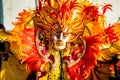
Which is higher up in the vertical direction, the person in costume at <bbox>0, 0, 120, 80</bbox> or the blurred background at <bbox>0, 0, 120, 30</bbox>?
the blurred background at <bbox>0, 0, 120, 30</bbox>

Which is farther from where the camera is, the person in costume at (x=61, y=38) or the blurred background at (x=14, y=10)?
the blurred background at (x=14, y=10)

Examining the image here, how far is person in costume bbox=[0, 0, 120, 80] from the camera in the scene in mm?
2621

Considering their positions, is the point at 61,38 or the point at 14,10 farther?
the point at 14,10

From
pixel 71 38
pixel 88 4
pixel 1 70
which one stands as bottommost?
pixel 1 70

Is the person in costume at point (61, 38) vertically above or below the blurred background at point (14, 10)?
below

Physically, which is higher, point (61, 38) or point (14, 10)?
point (14, 10)

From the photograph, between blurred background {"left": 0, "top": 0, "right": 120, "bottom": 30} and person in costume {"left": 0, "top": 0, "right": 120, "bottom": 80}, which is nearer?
person in costume {"left": 0, "top": 0, "right": 120, "bottom": 80}

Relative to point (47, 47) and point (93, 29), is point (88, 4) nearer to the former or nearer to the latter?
point (93, 29)

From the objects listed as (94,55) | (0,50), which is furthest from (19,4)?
(94,55)

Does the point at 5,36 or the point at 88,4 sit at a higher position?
the point at 88,4

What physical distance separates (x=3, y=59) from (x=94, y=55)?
1.90 feet

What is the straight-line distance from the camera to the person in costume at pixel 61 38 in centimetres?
262

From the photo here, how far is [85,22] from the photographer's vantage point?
8.68 ft

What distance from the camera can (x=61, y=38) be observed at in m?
2.62
